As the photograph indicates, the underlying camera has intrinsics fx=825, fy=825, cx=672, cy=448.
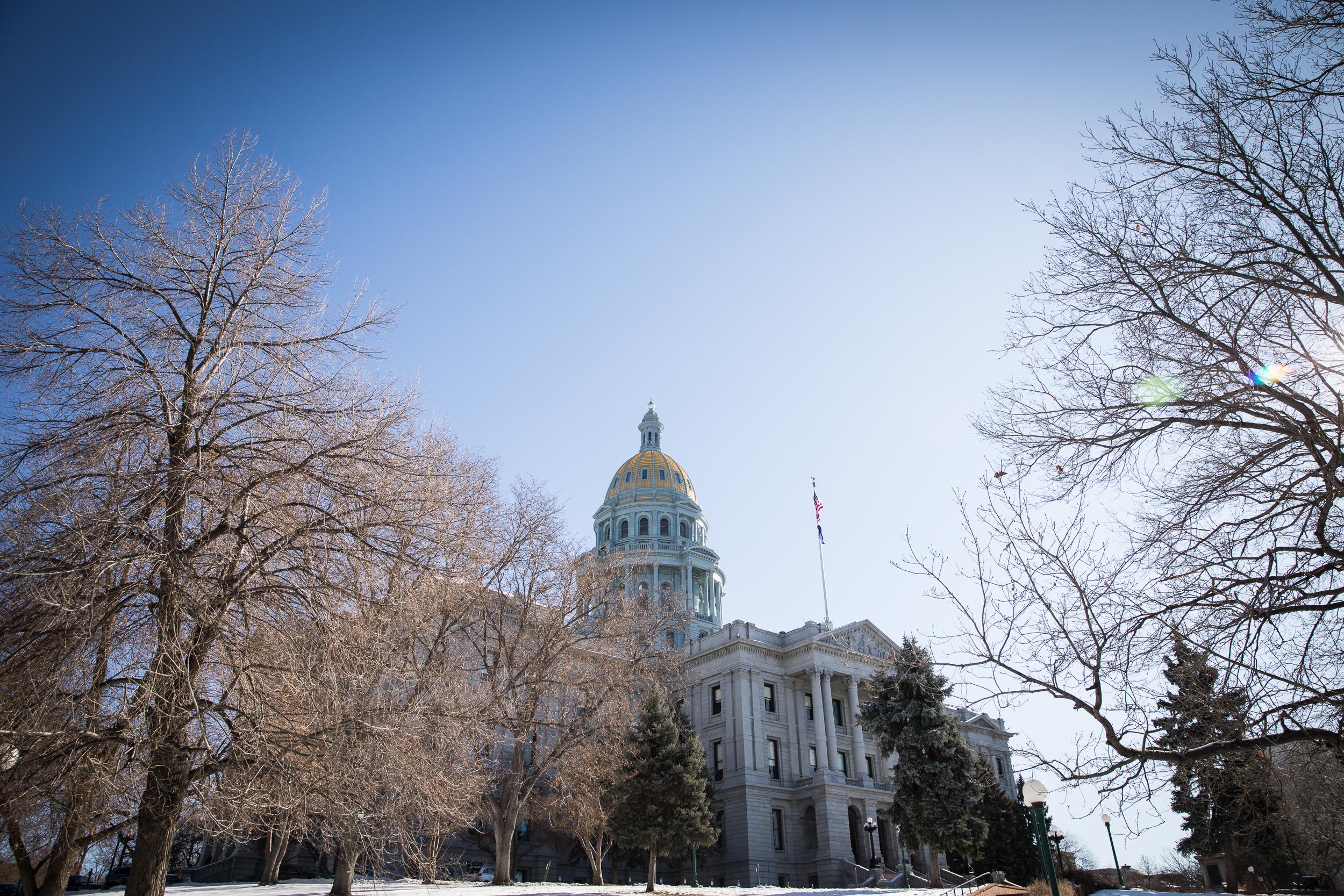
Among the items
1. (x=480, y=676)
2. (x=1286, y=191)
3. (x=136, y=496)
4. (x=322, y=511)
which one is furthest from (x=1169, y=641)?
(x=480, y=676)

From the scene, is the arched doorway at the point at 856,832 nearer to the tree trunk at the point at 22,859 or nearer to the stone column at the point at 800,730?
the stone column at the point at 800,730

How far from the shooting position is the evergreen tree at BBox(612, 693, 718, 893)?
110ft

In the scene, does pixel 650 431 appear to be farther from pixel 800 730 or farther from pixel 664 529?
pixel 800 730

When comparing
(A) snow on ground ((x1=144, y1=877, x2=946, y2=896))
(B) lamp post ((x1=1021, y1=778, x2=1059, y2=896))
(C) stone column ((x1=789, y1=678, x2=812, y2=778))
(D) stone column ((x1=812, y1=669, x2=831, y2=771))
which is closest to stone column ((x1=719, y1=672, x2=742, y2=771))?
(C) stone column ((x1=789, y1=678, x2=812, y2=778))

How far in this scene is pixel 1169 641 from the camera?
803 cm

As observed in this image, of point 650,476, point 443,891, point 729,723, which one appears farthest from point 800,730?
point 650,476

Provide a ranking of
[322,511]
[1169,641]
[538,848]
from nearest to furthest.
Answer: [1169,641] → [322,511] → [538,848]

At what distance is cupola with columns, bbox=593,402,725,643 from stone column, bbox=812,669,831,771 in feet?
73.3

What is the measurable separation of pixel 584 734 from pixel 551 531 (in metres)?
6.84

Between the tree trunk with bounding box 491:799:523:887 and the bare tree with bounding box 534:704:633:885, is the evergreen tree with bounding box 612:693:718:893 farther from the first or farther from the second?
the tree trunk with bounding box 491:799:523:887

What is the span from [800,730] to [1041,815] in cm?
4054

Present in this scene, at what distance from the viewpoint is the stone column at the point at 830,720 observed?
2055 inches

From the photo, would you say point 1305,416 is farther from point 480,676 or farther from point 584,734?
point 480,676

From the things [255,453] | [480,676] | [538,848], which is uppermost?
[480,676]
